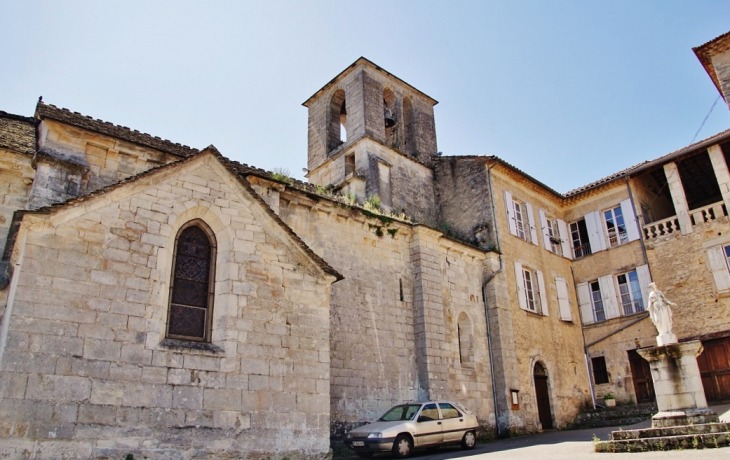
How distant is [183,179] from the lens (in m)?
9.05

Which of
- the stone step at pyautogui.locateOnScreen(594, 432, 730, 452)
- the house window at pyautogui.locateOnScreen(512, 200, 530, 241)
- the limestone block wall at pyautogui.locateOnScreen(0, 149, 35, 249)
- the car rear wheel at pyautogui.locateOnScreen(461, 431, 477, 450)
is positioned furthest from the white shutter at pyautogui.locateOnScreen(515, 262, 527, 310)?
the limestone block wall at pyautogui.locateOnScreen(0, 149, 35, 249)

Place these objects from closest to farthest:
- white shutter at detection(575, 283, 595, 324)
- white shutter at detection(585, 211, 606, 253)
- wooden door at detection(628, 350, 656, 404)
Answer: wooden door at detection(628, 350, 656, 404), white shutter at detection(575, 283, 595, 324), white shutter at detection(585, 211, 606, 253)

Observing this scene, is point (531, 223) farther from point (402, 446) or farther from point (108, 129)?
point (108, 129)

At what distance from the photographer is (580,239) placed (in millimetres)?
21531

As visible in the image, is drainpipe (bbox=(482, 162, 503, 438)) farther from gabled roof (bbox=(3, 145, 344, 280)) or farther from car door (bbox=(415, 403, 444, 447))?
gabled roof (bbox=(3, 145, 344, 280))

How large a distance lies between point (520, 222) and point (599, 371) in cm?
602

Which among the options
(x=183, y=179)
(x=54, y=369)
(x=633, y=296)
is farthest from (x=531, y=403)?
(x=54, y=369)

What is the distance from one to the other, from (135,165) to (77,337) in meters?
5.35

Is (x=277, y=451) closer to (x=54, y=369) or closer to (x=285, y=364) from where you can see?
(x=285, y=364)

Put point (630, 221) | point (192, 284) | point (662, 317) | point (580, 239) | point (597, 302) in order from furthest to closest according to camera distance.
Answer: point (580, 239)
point (597, 302)
point (630, 221)
point (662, 317)
point (192, 284)

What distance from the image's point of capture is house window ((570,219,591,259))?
21.2 metres

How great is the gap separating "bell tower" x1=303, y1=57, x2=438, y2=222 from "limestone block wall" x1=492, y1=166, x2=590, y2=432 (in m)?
3.19

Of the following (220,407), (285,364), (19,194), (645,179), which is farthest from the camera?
(645,179)

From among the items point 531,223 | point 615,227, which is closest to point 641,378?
point 615,227
